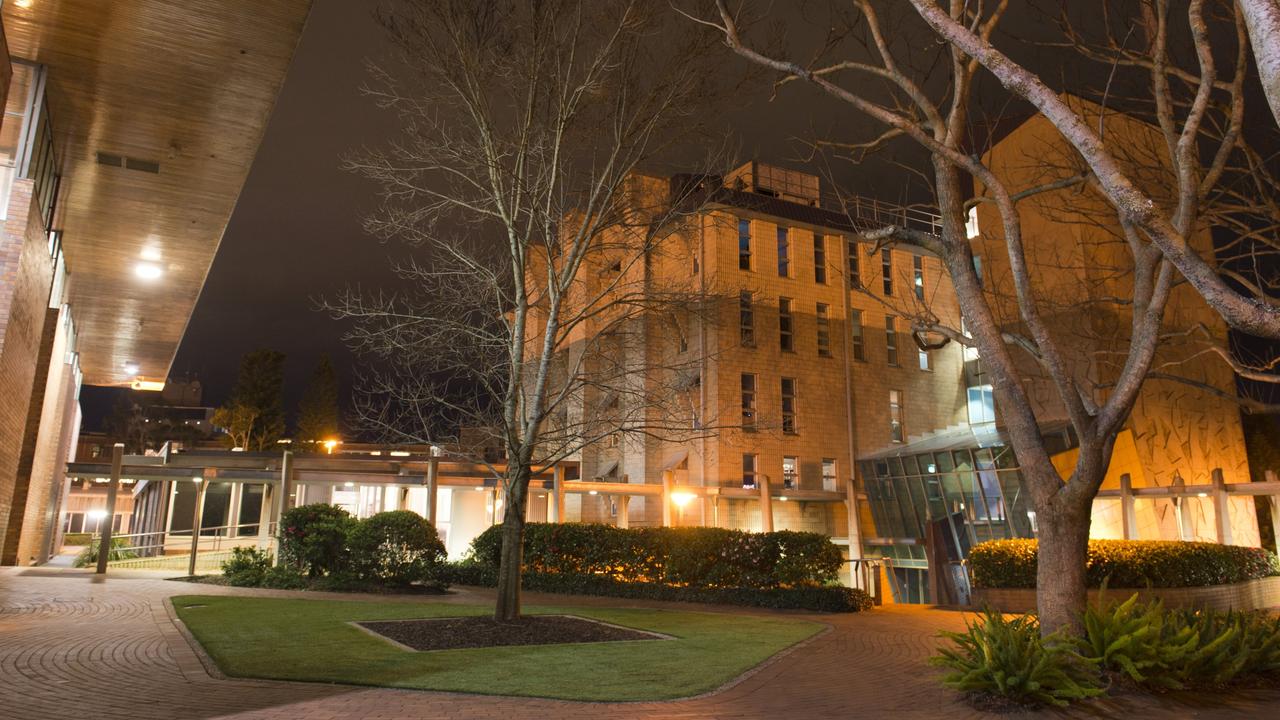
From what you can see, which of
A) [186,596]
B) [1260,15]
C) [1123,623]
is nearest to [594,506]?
[186,596]

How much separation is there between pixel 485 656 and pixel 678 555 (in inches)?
327

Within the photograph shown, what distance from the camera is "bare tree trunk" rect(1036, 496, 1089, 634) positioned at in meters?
7.25

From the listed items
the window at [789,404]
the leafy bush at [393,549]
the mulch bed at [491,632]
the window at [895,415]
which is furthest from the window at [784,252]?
the mulch bed at [491,632]

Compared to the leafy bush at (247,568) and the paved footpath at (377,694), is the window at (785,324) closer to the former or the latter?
the leafy bush at (247,568)

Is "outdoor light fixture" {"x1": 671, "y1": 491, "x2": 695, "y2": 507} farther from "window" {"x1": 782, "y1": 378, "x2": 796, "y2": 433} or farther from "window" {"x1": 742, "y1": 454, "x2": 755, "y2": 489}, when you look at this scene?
"window" {"x1": 782, "y1": 378, "x2": 796, "y2": 433}

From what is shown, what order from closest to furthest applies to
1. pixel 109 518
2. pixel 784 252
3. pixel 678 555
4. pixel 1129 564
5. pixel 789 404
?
pixel 1129 564
pixel 678 555
pixel 109 518
pixel 789 404
pixel 784 252

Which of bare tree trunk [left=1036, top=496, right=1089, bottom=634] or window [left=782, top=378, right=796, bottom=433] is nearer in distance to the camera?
bare tree trunk [left=1036, top=496, right=1089, bottom=634]

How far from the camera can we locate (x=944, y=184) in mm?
8742

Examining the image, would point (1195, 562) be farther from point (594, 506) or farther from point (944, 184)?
point (594, 506)

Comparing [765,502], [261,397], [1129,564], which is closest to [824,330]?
[765,502]

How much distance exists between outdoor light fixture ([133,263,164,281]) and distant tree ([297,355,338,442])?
37.4 m

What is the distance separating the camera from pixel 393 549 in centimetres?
1678

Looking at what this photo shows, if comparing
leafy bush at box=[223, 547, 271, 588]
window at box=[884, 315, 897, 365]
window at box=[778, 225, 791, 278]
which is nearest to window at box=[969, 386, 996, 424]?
window at box=[884, 315, 897, 365]

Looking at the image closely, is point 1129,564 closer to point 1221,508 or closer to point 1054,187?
point 1221,508
